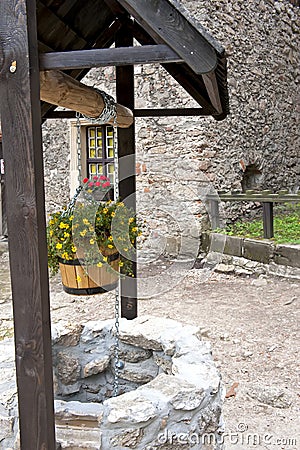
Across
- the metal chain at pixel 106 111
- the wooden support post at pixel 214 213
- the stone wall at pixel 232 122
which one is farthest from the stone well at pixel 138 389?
the stone wall at pixel 232 122

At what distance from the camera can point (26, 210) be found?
5.60ft

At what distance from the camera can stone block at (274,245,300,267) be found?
5848 mm

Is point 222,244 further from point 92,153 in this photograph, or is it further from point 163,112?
point 163,112

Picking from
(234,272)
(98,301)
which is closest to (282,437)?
(98,301)

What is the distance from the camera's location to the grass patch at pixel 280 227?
6387mm

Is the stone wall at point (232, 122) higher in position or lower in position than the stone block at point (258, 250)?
higher

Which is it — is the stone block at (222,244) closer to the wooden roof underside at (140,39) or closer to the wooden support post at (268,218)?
the wooden support post at (268,218)

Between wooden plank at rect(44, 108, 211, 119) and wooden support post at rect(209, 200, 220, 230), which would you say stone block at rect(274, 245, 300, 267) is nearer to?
wooden support post at rect(209, 200, 220, 230)

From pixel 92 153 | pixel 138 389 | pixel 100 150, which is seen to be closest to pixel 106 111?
pixel 138 389

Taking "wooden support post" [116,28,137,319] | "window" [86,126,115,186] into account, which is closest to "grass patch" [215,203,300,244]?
"window" [86,126,115,186]

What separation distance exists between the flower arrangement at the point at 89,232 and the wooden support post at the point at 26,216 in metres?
0.76

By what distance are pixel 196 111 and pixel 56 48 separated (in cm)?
102

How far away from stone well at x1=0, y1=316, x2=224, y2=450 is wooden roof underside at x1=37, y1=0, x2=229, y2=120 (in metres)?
1.28

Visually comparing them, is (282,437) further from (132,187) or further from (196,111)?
(196,111)
